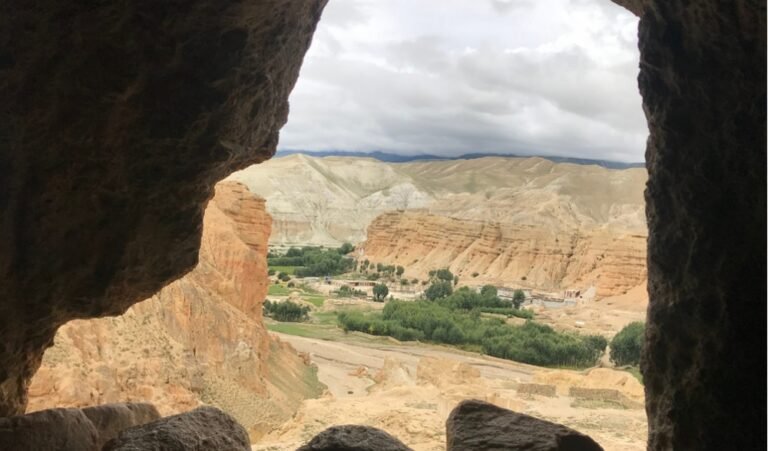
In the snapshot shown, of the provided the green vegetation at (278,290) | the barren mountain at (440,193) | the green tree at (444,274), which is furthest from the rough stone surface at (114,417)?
the green tree at (444,274)

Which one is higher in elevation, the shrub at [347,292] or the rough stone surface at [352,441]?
the rough stone surface at [352,441]

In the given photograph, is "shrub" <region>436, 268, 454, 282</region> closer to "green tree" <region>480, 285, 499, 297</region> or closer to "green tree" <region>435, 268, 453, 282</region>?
"green tree" <region>435, 268, 453, 282</region>

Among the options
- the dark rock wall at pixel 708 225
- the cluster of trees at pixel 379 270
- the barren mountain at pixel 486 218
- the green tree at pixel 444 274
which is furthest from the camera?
the cluster of trees at pixel 379 270

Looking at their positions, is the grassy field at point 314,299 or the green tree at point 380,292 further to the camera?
the green tree at point 380,292

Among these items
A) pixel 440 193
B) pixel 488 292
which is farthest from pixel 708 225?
pixel 440 193

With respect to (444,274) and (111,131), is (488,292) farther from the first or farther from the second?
(111,131)

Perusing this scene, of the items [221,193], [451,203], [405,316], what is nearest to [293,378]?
[221,193]

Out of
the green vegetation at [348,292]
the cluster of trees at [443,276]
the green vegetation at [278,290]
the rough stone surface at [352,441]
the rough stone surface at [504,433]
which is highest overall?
the rough stone surface at [504,433]

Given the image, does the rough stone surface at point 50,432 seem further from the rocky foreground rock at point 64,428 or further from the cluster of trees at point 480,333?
the cluster of trees at point 480,333
